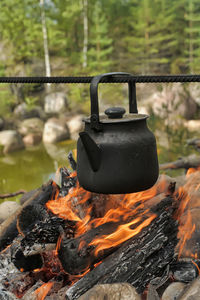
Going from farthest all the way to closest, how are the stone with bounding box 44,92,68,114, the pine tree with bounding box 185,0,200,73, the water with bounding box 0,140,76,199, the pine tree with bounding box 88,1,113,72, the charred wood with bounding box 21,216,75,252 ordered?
the pine tree with bounding box 185,0,200,73
the pine tree with bounding box 88,1,113,72
the stone with bounding box 44,92,68,114
the water with bounding box 0,140,76,199
the charred wood with bounding box 21,216,75,252

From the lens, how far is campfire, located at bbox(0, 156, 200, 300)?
220 centimetres

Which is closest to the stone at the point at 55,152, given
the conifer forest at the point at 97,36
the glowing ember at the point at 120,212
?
the conifer forest at the point at 97,36

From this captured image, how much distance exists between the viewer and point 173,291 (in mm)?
2150

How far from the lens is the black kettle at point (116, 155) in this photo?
5.74ft

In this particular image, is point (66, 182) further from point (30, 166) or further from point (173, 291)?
point (30, 166)

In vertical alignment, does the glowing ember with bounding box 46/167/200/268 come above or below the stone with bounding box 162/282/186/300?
above

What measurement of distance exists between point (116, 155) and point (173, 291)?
979 millimetres

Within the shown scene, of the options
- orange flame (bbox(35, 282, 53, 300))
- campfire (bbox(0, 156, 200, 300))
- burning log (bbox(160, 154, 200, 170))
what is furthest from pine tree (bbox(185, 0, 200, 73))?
orange flame (bbox(35, 282, 53, 300))

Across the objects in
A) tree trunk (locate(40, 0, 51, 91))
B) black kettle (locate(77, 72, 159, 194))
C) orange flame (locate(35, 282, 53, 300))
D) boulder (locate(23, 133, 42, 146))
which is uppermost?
tree trunk (locate(40, 0, 51, 91))

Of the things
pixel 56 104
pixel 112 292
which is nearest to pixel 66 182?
pixel 112 292

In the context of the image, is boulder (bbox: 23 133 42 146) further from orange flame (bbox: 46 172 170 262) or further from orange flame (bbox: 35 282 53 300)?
orange flame (bbox: 35 282 53 300)

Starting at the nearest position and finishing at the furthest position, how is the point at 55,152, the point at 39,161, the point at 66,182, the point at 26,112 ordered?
the point at 66,182, the point at 39,161, the point at 55,152, the point at 26,112

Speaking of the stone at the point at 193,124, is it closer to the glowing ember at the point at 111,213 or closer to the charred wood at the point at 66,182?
the glowing ember at the point at 111,213

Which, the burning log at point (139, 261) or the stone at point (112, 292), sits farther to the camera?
the burning log at point (139, 261)
